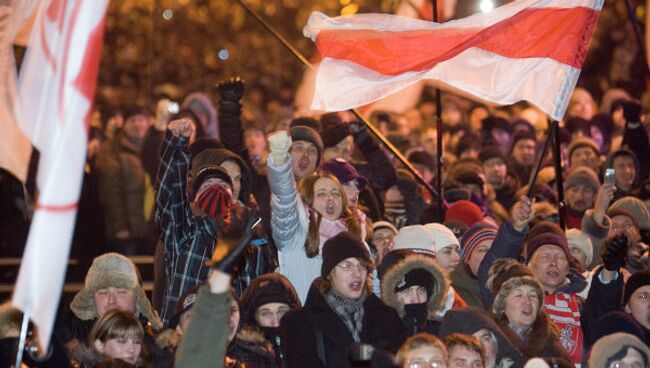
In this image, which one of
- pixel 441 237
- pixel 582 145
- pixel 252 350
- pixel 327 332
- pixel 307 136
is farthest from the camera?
Result: pixel 582 145

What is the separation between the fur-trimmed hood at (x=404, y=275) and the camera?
923 centimetres

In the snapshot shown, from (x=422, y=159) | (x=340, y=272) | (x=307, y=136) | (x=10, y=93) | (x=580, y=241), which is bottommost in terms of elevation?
(x=340, y=272)

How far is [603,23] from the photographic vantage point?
22062 millimetres

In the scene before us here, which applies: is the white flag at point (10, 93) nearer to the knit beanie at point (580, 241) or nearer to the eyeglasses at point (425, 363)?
the eyeglasses at point (425, 363)

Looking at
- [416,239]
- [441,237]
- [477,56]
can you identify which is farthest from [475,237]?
[477,56]

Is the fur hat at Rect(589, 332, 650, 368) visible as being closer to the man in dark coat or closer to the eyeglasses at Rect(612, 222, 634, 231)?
the man in dark coat

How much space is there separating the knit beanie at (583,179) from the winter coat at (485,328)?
4.47 meters

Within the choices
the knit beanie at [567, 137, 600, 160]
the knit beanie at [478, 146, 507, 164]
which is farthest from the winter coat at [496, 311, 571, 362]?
the knit beanie at [567, 137, 600, 160]

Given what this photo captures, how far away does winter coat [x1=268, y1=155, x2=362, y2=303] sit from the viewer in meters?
9.49

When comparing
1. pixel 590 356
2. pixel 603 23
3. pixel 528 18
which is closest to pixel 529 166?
pixel 528 18

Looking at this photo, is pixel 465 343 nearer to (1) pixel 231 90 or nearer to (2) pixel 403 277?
(2) pixel 403 277

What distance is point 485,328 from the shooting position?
8.74m

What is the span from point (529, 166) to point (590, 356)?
5938 millimetres

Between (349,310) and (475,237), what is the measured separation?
201 cm
